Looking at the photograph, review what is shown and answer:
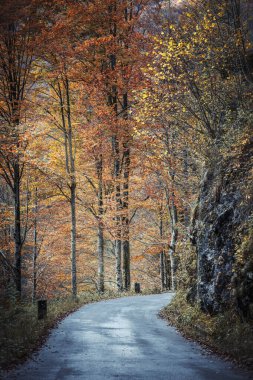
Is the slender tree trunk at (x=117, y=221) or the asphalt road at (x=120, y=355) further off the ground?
the slender tree trunk at (x=117, y=221)

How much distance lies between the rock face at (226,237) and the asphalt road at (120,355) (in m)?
1.65

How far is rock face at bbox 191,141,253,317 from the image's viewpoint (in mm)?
10398

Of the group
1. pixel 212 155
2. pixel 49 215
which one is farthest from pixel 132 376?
pixel 49 215

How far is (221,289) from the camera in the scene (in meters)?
11.6

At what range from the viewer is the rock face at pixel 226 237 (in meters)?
10.4

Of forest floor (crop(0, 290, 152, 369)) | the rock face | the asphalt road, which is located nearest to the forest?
the rock face

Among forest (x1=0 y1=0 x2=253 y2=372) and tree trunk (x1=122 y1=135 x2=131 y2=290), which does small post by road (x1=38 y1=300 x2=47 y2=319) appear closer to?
forest (x1=0 y1=0 x2=253 y2=372)

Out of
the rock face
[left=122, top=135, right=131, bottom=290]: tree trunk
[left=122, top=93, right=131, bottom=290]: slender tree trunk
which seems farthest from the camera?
[left=122, top=135, right=131, bottom=290]: tree trunk

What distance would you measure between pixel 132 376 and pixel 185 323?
6171mm

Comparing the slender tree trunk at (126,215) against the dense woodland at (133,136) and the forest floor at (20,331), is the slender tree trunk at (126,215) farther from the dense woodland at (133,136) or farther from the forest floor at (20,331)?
the forest floor at (20,331)

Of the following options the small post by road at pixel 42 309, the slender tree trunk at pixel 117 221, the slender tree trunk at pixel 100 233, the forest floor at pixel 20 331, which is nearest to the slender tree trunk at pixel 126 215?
the slender tree trunk at pixel 117 221

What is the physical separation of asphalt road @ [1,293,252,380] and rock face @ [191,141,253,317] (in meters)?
1.65

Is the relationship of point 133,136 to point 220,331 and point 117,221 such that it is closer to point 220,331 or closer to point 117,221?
point 117,221

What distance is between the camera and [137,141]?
25984mm
